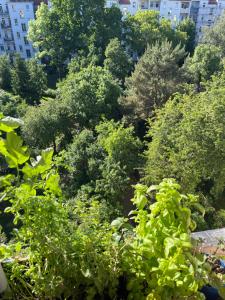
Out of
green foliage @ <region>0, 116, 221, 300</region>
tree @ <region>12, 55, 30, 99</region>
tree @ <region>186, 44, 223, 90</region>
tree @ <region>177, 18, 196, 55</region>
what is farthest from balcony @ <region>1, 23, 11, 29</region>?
green foliage @ <region>0, 116, 221, 300</region>

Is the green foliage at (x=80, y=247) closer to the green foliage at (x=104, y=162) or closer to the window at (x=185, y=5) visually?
the green foliage at (x=104, y=162)

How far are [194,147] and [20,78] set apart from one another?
43.9 ft

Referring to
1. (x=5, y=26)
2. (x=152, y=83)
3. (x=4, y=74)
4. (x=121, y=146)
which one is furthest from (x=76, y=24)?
(x=121, y=146)

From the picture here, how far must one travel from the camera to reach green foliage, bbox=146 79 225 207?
9.73m

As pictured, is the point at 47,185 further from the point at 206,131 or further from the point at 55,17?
the point at 55,17

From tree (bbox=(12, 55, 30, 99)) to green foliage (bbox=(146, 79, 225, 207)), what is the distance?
11593 mm

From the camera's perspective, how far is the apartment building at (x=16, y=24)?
1119 inches

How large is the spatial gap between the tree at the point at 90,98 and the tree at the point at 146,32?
9281 millimetres

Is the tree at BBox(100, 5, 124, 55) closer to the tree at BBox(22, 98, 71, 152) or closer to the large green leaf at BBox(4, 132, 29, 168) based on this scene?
the tree at BBox(22, 98, 71, 152)

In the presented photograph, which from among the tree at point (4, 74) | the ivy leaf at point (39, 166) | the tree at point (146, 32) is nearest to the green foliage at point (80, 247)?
the ivy leaf at point (39, 166)

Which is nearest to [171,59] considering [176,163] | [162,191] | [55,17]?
[176,163]

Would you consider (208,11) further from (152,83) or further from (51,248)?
(51,248)

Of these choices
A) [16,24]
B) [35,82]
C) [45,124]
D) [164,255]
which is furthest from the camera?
[16,24]

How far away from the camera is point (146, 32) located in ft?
76.8
